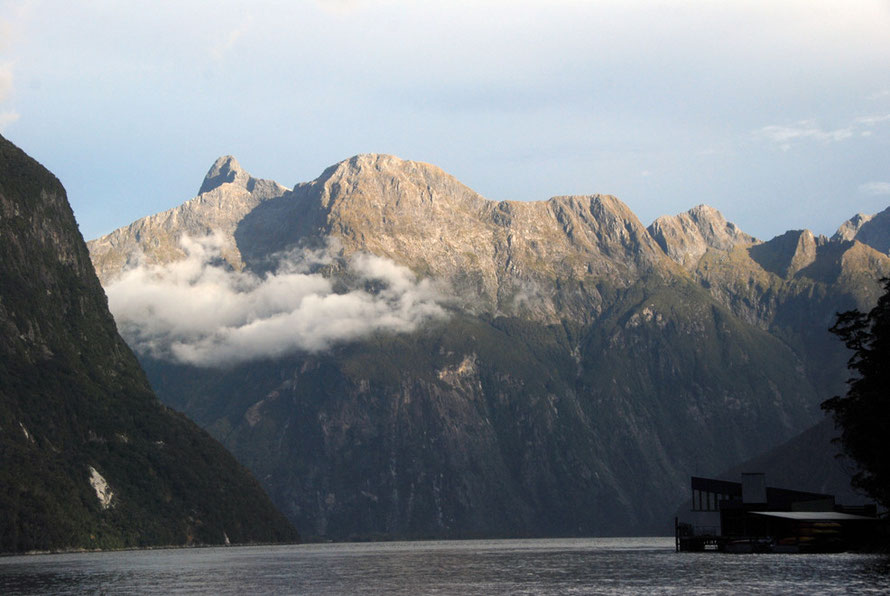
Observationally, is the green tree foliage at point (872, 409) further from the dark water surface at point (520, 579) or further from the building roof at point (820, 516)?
the building roof at point (820, 516)

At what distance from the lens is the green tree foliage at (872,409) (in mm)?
157875

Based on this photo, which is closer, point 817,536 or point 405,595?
point 405,595

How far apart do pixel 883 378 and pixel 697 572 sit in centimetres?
3672

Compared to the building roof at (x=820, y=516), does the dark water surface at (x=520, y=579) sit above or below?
below

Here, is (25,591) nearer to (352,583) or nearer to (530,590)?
(352,583)

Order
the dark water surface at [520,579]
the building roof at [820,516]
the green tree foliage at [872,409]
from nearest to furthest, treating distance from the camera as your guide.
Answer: the dark water surface at [520,579]
the green tree foliage at [872,409]
the building roof at [820,516]

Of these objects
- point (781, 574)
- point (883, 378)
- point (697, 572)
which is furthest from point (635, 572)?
point (883, 378)

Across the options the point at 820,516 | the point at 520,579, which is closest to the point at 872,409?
the point at 820,516

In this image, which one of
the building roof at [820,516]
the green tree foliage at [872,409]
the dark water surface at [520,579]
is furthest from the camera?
the building roof at [820,516]

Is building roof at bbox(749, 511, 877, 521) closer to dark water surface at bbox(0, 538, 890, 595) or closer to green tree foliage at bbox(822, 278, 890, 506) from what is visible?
dark water surface at bbox(0, 538, 890, 595)

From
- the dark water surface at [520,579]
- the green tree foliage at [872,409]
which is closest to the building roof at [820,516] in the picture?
the dark water surface at [520,579]

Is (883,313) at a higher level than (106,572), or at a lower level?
higher

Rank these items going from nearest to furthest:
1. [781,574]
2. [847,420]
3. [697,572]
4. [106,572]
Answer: [781,574] < [697,572] < [847,420] < [106,572]

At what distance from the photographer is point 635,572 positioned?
167 metres
